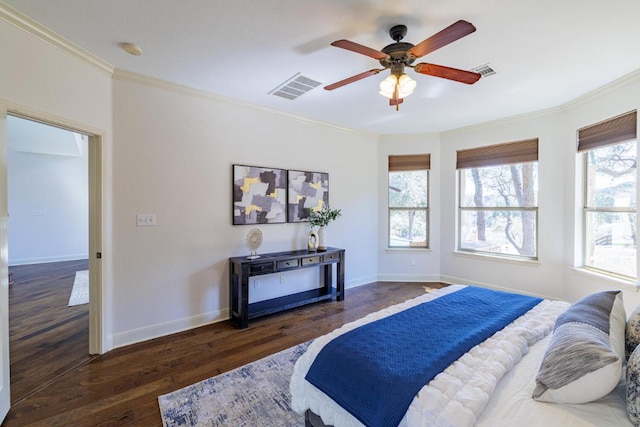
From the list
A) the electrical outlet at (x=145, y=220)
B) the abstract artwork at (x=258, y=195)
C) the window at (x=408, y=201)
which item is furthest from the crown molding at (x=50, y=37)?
the window at (x=408, y=201)

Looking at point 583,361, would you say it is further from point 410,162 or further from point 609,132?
point 410,162

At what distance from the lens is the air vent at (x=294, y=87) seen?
A: 2877 millimetres

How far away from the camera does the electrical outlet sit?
2859 mm

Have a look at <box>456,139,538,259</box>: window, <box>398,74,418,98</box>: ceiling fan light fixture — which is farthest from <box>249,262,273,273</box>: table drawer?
<box>456,139,538,259</box>: window

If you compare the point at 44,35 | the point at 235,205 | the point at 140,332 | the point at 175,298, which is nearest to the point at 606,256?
the point at 235,205

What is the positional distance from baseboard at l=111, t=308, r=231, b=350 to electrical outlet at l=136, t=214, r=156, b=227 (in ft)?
3.52

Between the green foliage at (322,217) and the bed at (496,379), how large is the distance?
7.87ft

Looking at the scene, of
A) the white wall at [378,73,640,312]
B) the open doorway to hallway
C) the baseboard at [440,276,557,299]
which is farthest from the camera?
the open doorway to hallway

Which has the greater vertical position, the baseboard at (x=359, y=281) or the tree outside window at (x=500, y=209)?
the tree outside window at (x=500, y=209)

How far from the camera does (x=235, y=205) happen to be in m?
3.46

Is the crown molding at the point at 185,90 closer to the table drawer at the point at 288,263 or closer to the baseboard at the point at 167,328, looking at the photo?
the table drawer at the point at 288,263

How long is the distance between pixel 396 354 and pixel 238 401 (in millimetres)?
1274

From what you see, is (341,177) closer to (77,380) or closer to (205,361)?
(205,361)

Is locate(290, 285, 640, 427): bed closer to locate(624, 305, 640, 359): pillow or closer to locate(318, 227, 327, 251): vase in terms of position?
locate(624, 305, 640, 359): pillow
